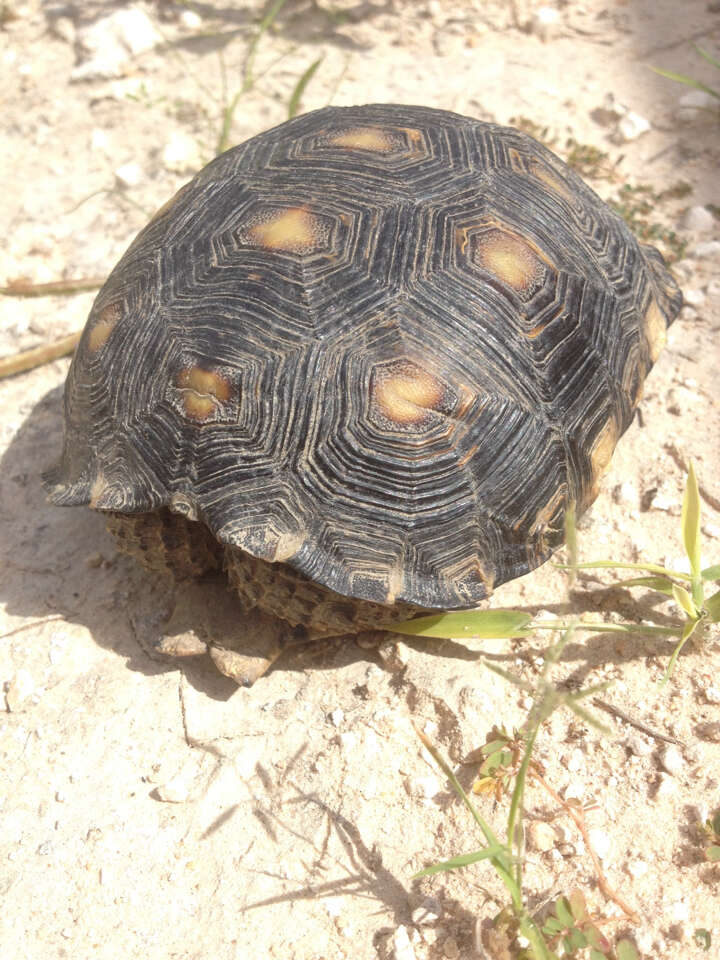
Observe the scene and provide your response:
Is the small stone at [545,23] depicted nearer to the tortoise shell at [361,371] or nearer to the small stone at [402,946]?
the tortoise shell at [361,371]

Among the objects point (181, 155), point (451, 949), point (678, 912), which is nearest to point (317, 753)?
point (451, 949)

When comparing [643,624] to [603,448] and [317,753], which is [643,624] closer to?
[603,448]

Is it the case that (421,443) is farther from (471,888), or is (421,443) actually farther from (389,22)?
(389,22)

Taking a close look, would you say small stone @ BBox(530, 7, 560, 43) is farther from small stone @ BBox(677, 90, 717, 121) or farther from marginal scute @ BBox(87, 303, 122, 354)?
marginal scute @ BBox(87, 303, 122, 354)

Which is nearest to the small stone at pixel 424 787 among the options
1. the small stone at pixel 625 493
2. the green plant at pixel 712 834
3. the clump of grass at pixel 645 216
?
the green plant at pixel 712 834

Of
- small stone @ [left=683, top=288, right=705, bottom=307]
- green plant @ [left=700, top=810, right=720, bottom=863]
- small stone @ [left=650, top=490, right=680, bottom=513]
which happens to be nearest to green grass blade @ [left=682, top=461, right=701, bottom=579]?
small stone @ [left=650, top=490, right=680, bottom=513]

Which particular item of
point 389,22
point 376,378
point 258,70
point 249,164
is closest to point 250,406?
point 376,378
